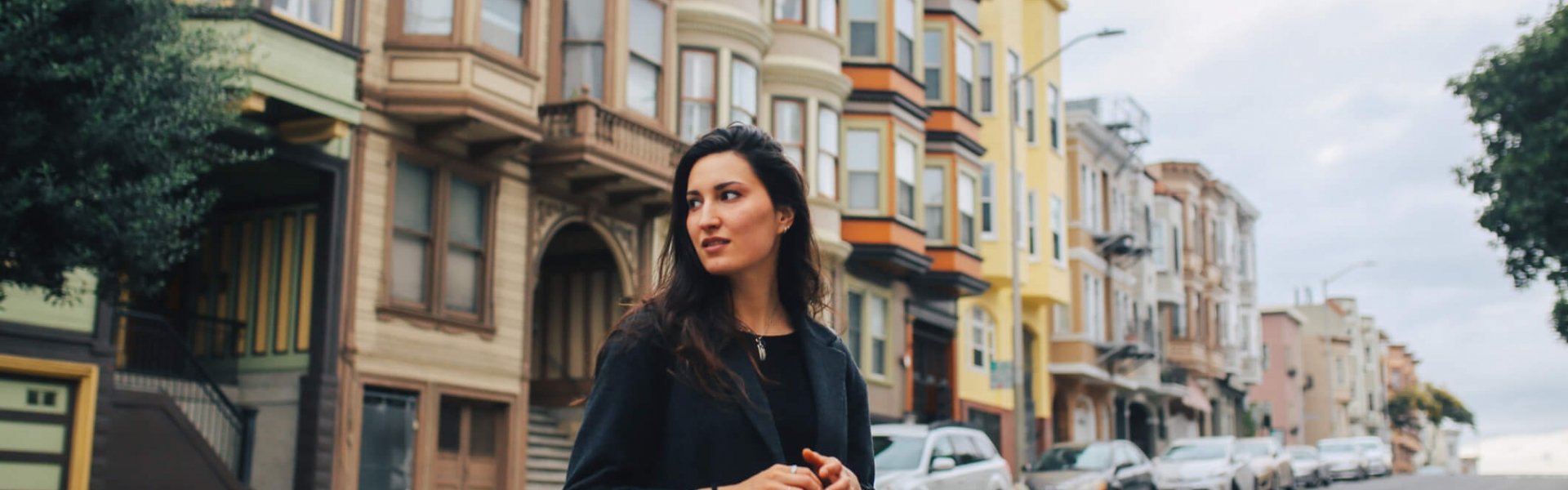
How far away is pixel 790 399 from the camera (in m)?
3.27

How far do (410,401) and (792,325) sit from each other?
626 inches

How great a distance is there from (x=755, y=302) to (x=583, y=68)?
59.3 feet

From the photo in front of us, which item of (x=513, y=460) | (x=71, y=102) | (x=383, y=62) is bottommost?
(x=513, y=460)

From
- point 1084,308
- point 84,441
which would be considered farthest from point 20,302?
point 1084,308

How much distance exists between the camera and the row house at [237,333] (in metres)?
14.6

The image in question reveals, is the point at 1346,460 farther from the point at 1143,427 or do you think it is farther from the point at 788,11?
the point at 788,11

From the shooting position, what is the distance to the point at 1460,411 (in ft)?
357

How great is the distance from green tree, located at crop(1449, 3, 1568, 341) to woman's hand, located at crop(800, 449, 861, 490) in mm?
30786

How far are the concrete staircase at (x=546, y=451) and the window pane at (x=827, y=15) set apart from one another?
29.0ft

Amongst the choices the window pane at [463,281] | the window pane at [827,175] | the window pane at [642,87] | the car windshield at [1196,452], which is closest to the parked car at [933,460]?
the window pane at [463,281]

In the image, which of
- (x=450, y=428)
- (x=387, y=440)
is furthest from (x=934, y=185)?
(x=387, y=440)

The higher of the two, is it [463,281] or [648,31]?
[648,31]

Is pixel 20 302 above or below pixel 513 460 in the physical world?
above

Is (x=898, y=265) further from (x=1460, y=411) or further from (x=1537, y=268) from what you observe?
(x=1460, y=411)
